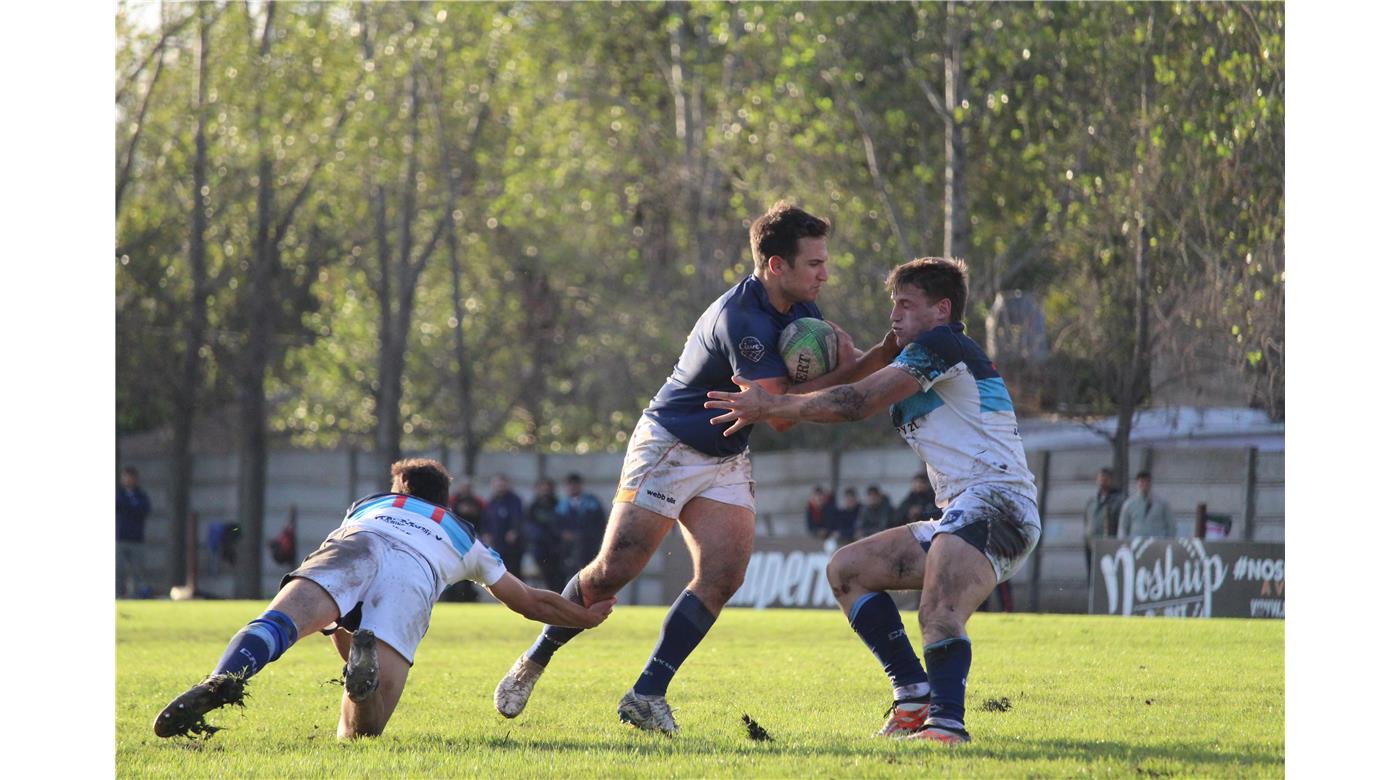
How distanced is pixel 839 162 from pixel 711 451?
62.9 ft

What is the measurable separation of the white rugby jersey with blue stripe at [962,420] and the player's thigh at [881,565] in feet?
0.76

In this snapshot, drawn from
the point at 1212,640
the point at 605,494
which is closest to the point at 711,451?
the point at 1212,640

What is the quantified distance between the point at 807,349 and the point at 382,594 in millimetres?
1980

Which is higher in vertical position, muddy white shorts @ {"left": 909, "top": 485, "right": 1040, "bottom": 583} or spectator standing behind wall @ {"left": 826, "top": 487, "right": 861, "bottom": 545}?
muddy white shorts @ {"left": 909, "top": 485, "right": 1040, "bottom": 583}

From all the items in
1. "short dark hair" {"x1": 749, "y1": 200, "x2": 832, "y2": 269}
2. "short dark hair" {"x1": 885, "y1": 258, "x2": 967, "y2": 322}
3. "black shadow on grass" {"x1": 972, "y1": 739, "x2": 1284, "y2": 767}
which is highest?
"short dark hair" {"x1": 749, "y1": 200, "x2": 832, "y2": 269}

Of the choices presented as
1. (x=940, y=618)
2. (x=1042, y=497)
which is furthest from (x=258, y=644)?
(x=1042, y=497)

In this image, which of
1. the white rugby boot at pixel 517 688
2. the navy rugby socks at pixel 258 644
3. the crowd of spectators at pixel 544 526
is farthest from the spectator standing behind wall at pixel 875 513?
the navy rugby socks at pixel 258 644

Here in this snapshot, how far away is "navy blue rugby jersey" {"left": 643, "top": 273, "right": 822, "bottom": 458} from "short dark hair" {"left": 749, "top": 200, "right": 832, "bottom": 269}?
16 centimetres

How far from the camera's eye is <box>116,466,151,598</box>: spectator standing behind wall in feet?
78.2

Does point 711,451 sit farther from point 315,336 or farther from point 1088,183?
point 315,336

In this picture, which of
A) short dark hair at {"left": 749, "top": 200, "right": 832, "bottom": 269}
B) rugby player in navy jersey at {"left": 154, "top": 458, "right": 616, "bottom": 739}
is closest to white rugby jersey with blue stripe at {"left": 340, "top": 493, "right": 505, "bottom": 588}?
rugby player in navy jersey at {"left": 154, "top": 458, "right": 616, "bottom": 739}

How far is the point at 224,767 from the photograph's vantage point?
6.39 metres

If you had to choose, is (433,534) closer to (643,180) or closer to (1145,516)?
(1145,516)

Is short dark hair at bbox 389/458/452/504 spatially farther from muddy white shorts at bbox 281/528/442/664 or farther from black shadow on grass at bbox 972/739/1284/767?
black shadow on grass at bbox 972/739/1284/767
